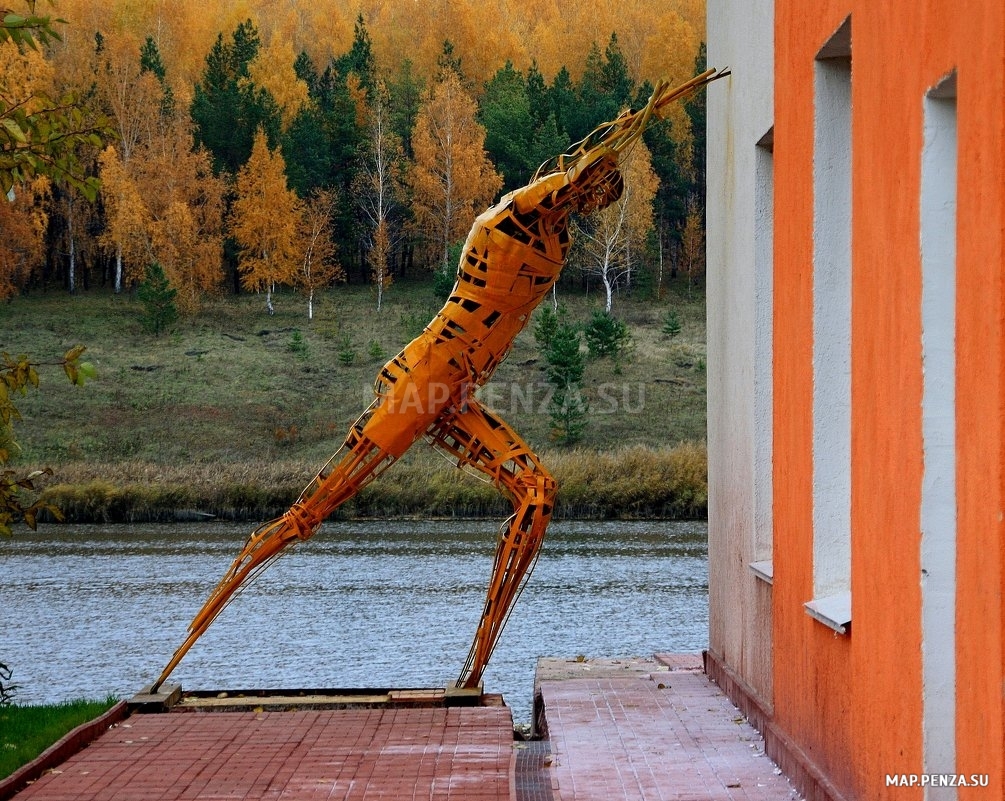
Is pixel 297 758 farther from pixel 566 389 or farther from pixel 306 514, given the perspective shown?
pixel 566 389

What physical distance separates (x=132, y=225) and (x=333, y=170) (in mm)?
7713

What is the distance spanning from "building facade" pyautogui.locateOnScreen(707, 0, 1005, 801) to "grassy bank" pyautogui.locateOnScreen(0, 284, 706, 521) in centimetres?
2352

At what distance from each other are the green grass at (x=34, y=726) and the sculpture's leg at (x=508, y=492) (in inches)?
95.4

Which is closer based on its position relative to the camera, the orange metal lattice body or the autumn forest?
the orange metal lattice body

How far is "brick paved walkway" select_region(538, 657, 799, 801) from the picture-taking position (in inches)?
237

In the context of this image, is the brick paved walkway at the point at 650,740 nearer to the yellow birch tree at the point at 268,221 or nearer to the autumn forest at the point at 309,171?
the autumn forest at the point at 309,171

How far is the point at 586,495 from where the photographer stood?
30.7m

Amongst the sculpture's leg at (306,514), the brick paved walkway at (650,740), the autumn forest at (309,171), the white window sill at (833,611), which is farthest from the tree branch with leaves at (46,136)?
the autumn forest at (309,171)

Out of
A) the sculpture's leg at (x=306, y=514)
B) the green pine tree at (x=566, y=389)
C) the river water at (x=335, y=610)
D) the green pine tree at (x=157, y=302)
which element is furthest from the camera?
the green pine tree at (x=157, y=302)

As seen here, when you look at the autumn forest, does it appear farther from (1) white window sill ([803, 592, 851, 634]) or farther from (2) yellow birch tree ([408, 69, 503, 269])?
(1) white window sill ([803, 592, 851, 634])

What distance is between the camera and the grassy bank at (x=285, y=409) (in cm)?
3091

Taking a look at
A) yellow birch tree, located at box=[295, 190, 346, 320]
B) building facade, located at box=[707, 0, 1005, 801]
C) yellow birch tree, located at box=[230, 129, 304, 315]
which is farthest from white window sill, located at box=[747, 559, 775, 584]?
yellow birch tree, located at box=[230, 129, 304, 315]

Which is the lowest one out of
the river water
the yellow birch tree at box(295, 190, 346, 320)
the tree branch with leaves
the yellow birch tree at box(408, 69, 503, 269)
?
the river water

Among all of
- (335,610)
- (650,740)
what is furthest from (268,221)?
(650,740)
